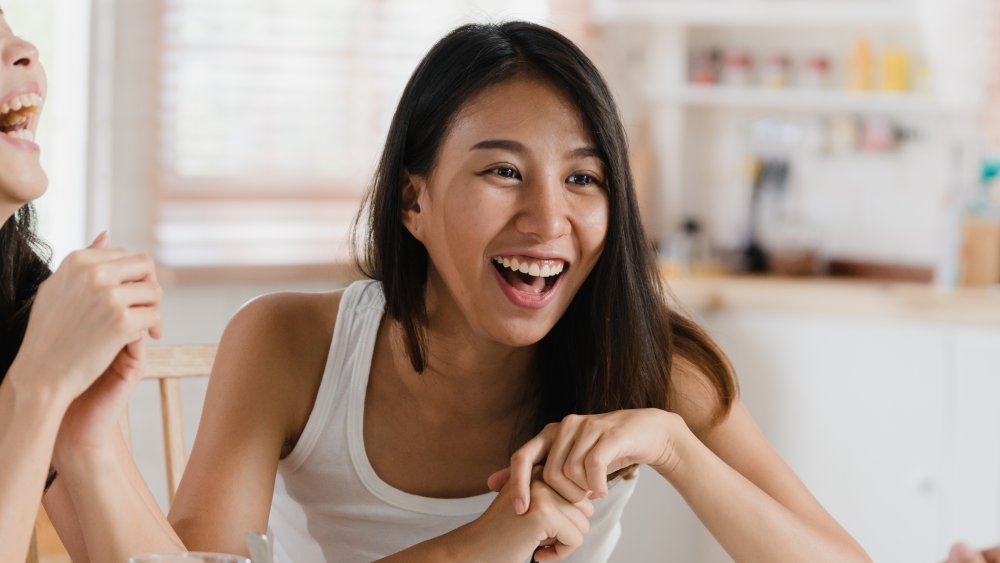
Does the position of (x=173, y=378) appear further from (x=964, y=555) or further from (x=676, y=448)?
(x=964, y=555)

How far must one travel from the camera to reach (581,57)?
144 centimetres

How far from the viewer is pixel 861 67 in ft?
12.5

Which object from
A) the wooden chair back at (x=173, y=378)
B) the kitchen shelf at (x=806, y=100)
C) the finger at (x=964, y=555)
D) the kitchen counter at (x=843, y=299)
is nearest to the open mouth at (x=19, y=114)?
the wooden chair back at (x=173, y=378)

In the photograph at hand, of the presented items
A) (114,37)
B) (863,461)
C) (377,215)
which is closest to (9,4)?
(114,37)

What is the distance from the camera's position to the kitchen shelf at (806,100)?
371 cm

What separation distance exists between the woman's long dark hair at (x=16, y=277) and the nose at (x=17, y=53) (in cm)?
22

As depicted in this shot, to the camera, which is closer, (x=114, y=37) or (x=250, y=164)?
(x=114, y=37)

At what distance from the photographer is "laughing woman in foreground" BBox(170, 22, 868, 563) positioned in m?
1.37

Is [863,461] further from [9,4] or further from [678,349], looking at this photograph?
[9,4]

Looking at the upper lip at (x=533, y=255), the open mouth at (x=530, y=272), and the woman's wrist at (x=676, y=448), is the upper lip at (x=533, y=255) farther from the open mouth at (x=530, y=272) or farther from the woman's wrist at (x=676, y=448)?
the woman's wrist at (x=676, y=448)

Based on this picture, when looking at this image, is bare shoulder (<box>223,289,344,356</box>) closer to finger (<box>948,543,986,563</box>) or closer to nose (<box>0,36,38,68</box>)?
nose (<box>0,36,38,68</box>)

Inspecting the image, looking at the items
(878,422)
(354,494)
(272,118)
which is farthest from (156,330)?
(878,422)

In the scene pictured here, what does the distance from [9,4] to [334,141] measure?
917 mm

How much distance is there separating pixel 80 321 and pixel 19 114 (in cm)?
26
